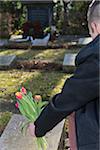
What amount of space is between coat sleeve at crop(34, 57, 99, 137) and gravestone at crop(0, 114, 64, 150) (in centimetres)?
113

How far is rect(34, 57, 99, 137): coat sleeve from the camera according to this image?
1499 millimetres

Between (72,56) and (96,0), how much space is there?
14.3 feet

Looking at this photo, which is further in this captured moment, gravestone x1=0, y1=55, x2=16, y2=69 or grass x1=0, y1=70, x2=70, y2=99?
gravestone x1=0, y1=55, x2=16, y2=69

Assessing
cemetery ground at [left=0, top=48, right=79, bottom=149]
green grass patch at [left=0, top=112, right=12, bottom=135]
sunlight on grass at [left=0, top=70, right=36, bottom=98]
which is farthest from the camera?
sunlight on grass at [left=0, top=70, right=36, bottom=98]

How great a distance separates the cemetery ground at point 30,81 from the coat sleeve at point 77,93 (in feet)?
5.92

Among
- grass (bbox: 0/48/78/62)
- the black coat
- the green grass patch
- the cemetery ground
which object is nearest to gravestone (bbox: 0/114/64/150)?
the green grass patch

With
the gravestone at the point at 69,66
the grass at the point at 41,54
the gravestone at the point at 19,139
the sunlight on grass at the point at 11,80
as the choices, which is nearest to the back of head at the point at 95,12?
the gravestone at the point at 19,139

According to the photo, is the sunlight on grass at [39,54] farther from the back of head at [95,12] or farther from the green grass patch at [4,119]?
the back of head at [95,12]

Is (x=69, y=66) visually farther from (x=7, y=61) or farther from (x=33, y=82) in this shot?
(x=7, y=61)

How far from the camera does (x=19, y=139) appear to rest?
9.36 ft

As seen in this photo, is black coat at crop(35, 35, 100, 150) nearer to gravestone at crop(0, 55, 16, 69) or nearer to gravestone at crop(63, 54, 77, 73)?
gravestone at crop(63, 54, 77, 73)

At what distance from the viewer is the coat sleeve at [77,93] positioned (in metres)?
1.50

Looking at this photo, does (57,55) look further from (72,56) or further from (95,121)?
(95,121)

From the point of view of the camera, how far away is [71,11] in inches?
369
